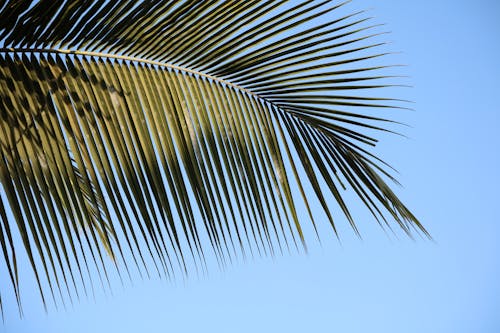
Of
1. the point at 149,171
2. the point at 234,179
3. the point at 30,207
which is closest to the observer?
the point at 30,207

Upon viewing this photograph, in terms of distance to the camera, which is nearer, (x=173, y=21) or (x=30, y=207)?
(x=30, y=207)

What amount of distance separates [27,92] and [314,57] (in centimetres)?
81

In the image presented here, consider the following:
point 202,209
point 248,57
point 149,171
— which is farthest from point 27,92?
point 248,57

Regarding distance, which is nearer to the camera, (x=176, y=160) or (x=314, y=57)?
(x=176, y=160)

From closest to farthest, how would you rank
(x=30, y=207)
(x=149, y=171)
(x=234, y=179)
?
(x=30, y=207) < (x=149, y=171) < (x=234, y=179)

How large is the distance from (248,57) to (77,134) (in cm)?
56

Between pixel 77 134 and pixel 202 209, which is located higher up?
pixel 77 134

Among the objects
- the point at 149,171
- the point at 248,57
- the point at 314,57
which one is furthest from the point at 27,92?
the point at 314,57

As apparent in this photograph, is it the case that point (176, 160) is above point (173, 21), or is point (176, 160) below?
below

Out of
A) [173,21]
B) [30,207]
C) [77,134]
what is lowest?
[30,207]

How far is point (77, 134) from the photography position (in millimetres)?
1205

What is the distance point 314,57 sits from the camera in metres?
1.51

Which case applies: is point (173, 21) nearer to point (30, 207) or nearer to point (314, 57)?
point (314, 57)

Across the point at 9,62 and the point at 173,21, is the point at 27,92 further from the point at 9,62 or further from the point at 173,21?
the point at 173,21
